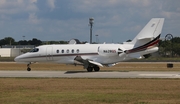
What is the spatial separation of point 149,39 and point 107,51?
4.66 meters

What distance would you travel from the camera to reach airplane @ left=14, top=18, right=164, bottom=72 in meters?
39.1

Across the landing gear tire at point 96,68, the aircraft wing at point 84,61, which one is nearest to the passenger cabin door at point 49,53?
the aircraft wing at point 84,61

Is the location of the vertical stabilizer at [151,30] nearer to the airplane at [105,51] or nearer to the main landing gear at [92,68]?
the airplane at [105,51]

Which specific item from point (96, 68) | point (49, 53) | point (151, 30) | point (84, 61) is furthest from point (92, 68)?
point (151, 30)

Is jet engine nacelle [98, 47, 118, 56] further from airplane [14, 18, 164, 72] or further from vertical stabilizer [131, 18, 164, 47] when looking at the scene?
vertical stabilizer [131, 18, 164, 47]

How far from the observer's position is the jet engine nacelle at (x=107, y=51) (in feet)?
130

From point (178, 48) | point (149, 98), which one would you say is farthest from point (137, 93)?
point (178, 48)

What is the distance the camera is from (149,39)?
38688 mm

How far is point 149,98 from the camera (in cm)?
1809

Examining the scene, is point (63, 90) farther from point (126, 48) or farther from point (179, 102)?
point (126, 48)

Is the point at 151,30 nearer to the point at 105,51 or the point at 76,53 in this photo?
the point at 105,51

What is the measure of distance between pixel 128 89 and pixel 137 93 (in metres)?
2.00

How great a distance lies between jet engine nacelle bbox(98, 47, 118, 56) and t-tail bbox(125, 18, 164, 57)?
128 centimetres

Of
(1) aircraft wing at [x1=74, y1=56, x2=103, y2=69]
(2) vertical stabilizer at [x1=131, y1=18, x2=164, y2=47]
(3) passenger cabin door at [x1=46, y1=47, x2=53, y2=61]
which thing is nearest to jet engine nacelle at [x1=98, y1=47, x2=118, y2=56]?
(1) aircraft wing at [x1=74, y1=56, x2=103, y2=69]
